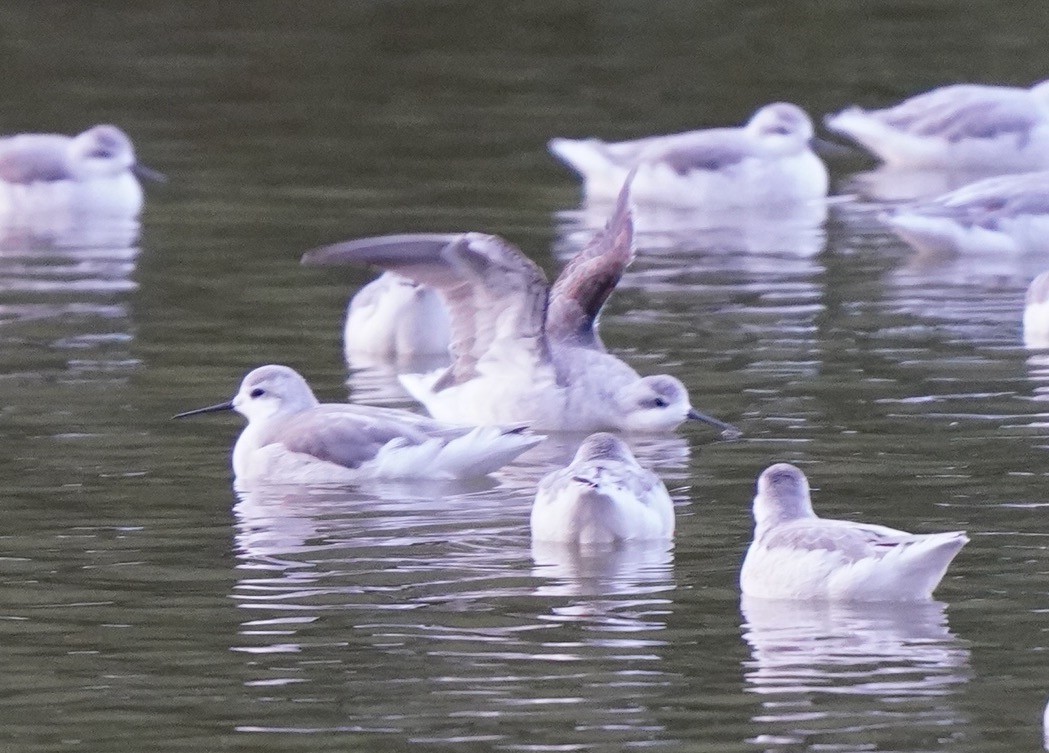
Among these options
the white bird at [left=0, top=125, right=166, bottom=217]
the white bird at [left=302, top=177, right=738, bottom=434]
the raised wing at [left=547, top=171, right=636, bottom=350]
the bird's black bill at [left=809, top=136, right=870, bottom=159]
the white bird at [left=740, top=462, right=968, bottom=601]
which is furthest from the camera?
the bird's black bill at [left=809, top=136, right=870, bottom=159]

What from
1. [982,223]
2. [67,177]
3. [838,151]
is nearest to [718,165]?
[982,223]

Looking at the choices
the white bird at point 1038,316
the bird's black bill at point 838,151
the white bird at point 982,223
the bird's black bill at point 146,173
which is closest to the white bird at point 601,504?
the white bird at point 1038,316

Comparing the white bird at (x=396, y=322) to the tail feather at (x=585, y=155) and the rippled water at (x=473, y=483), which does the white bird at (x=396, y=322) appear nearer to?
the rippled water at (x=473, y=483)

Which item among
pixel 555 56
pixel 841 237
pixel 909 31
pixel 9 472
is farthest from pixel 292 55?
pixel 9 472

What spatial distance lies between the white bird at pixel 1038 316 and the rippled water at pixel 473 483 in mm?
218

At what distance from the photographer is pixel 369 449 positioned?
40.4 feet

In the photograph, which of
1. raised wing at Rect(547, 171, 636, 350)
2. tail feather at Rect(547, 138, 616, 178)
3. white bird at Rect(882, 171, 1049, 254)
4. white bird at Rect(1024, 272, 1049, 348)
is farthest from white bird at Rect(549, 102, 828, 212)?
raised wing at Rect(547, 171, 636, 350)

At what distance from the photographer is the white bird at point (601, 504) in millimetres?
10773

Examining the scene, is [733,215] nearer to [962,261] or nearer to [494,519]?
[962,261]

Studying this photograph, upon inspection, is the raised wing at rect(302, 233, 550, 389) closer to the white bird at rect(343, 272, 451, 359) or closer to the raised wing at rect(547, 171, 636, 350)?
the raised wing at rect(547, 171, 636, 350)

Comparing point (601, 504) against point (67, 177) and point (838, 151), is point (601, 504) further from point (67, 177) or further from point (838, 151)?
point (838, 151)

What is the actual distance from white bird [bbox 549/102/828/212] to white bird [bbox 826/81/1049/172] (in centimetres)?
175

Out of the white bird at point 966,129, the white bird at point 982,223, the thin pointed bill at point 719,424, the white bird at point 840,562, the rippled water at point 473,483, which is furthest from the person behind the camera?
the white bird at point 966,129

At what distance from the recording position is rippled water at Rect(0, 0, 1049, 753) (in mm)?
8641
